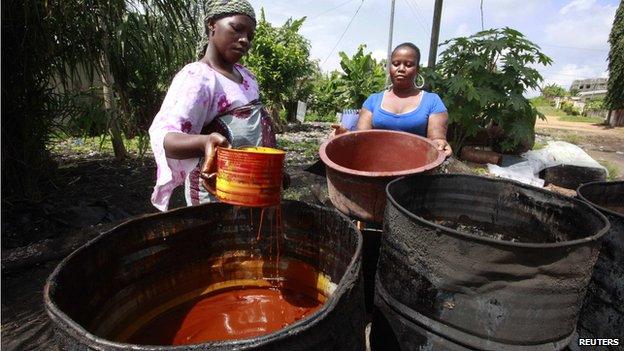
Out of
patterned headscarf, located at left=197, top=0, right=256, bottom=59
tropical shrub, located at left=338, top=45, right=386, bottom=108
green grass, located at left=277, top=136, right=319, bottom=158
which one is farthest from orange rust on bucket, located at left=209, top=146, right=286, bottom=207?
tropical shrub, located at left=338, top=45, right=386, bottom=108

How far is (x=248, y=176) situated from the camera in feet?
3.82

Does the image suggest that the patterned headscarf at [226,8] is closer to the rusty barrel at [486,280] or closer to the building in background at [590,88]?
the rusty barrel at [486,280]

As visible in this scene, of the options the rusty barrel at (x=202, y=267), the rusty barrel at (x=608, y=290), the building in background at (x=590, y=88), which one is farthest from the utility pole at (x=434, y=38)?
the building in background at (x=590, y=88)

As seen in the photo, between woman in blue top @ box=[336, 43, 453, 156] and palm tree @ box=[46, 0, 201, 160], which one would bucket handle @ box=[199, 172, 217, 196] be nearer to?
woman in blue top @ box=[336, 43, 453, 156]

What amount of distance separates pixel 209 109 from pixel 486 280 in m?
1.13

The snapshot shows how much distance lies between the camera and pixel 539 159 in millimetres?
5934

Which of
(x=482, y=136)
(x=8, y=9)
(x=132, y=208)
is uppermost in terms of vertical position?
(x=8, y=9)

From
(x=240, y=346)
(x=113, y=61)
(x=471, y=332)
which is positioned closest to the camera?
(x=240, y=346)

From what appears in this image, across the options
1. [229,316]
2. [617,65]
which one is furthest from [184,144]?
[617,65]

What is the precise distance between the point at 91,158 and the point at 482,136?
274 inches

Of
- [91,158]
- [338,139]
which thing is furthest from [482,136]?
[91,158]

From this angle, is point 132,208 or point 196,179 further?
point 132,208

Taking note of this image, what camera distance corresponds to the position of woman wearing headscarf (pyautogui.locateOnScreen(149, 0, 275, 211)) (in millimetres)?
1313

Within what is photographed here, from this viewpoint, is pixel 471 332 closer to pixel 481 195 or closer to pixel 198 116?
pixel 481 195
